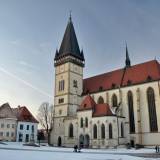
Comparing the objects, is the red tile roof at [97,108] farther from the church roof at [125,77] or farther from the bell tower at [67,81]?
the bell tower at [67,81]

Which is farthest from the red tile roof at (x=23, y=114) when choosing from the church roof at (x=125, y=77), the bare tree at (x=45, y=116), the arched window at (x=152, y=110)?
the arched window at (x=152, y=110)

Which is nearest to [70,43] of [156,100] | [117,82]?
[117,82]

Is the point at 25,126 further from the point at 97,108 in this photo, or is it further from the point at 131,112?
the point at 131,112

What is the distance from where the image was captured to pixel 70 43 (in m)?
62.4

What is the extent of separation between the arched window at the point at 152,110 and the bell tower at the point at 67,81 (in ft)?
60.9

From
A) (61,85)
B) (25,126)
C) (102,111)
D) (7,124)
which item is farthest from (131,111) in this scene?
(7,124)

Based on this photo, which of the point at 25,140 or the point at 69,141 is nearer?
the point at 69,141

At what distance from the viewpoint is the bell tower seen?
57844 mm

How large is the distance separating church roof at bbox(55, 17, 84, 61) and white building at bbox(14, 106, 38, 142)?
58.0ft

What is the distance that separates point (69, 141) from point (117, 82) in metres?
17.0

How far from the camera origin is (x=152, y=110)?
46438 millimetres

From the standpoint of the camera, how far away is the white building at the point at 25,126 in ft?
206

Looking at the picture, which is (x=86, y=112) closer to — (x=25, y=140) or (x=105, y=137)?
(x=105, y=137)

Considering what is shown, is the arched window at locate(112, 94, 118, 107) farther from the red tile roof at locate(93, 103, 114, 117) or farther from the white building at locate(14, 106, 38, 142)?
the white building at locate(14, 106, 38, 142)
